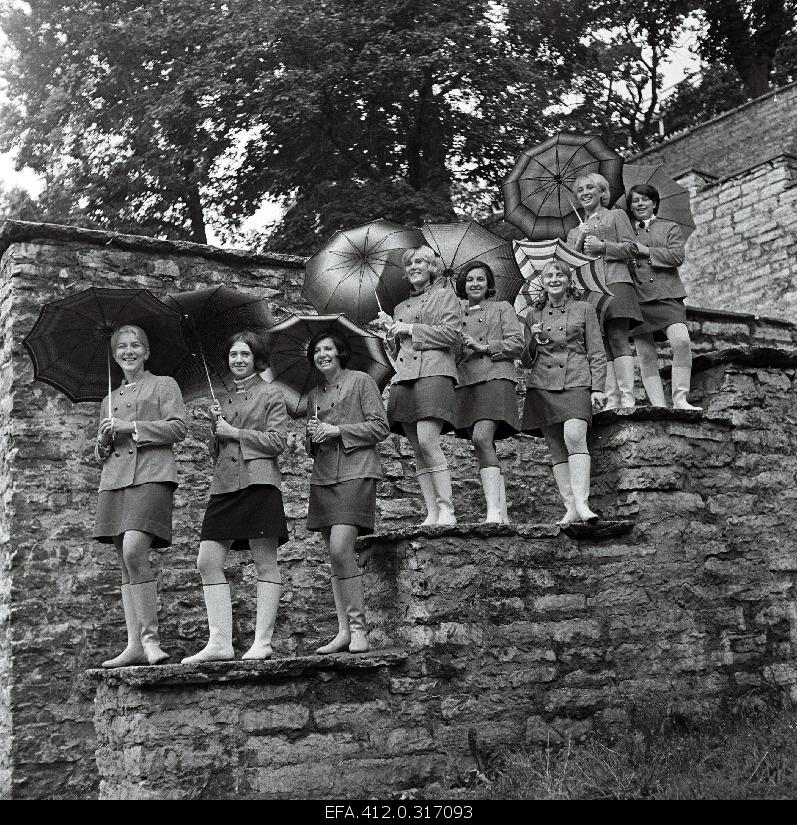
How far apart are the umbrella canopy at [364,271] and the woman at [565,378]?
0.90 m

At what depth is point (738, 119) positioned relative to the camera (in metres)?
16.3

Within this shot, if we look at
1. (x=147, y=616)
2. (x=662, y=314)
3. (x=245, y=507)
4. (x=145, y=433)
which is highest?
(x=662, y=314)

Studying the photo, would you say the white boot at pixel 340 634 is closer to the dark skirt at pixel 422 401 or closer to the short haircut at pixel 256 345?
the dark skirt at pixel 422 401

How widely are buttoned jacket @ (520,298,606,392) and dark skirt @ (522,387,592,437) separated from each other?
1.6 inches

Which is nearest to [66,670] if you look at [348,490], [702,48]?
[348,490]

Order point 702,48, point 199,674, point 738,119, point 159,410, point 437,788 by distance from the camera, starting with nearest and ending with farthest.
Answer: point 199,674 → point 437,788 → point 159,410 → point 738,119 → point 702,48

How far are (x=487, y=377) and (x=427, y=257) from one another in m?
0.82

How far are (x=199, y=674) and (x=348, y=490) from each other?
1.28 metres

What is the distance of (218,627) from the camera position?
18.6 ft

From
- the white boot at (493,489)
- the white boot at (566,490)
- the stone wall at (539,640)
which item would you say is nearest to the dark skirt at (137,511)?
the stone wall at (539,640)

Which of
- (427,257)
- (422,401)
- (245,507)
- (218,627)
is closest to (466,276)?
(427,257)

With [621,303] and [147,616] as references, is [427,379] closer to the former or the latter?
[621,303]

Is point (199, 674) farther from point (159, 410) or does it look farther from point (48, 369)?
point (48, 369)

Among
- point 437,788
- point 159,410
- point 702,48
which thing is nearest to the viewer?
point 437,788
